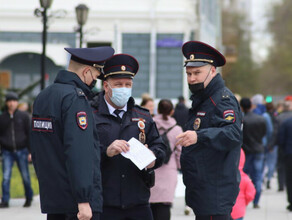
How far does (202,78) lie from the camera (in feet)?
19.6


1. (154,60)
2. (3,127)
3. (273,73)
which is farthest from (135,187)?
(273,73)

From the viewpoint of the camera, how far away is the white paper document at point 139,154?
5938 mm

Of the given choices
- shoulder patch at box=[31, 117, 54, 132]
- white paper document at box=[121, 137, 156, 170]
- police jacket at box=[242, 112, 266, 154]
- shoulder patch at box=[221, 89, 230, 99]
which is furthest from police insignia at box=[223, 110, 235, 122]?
police jacket at box=[242, 112, 266, 154]

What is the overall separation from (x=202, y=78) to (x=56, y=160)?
152cm

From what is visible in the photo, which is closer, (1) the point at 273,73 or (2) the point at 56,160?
(2) the point at 56,160

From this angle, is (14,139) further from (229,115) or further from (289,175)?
(229,115)

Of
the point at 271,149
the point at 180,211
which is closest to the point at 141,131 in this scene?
the point at 180,211

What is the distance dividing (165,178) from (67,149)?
428 centimetres

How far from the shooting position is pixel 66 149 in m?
4.97

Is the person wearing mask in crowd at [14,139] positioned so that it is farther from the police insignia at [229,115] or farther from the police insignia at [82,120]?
the police insignia at [82,120]

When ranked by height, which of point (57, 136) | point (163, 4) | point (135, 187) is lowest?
point (135, 187)

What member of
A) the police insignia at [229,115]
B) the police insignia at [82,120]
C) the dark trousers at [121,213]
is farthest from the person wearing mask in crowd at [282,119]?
the police insignia at [82,120]

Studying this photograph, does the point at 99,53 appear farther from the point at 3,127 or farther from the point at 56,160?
the point at 3,127

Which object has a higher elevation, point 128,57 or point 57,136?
point 128,57
